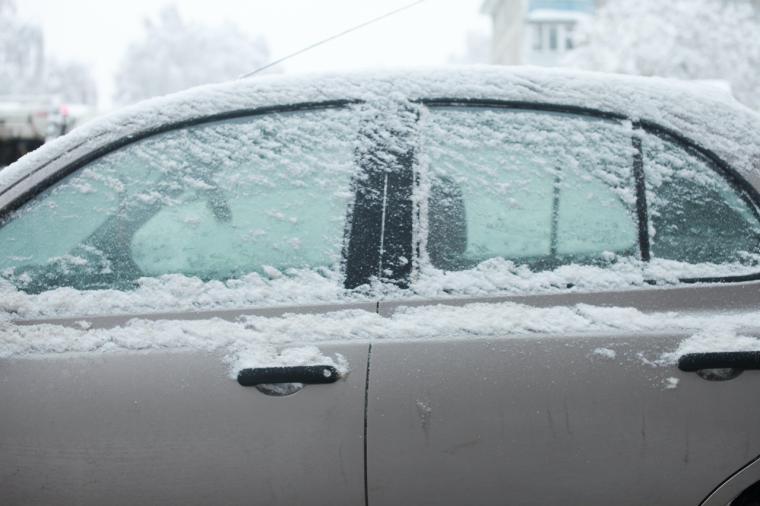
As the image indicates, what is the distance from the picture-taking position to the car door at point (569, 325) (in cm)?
149

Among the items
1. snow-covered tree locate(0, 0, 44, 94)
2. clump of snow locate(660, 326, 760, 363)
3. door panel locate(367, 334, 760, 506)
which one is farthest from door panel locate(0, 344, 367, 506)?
snow-covered tree locate(0, 0, 44, 94)

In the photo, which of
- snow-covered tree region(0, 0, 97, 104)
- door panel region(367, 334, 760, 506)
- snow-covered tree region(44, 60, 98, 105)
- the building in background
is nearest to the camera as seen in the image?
door panel region(367, 334, 760, 506)

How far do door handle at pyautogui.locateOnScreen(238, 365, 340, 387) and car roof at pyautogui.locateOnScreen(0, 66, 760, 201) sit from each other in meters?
0.71

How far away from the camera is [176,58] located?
54.2m

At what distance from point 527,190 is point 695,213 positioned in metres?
0.39

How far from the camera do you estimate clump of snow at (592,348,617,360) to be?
4.99ft

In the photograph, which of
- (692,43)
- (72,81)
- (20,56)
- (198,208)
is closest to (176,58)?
(20,56)

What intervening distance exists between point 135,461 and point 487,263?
0.93 m

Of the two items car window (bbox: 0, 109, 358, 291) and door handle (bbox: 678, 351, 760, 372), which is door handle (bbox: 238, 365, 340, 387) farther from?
door handle (bbox: 678, 351, 760, 372)

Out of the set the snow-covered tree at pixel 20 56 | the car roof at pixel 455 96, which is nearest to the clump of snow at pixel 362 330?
the car roof at pixel 455 96

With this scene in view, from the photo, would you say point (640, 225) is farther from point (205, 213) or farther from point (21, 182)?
point (21, 182)

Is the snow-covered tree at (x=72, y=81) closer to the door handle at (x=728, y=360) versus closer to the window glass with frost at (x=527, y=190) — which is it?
the window glass with frost at (x=527, y=190)

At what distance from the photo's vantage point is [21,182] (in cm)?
179

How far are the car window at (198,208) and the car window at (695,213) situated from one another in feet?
2.45
